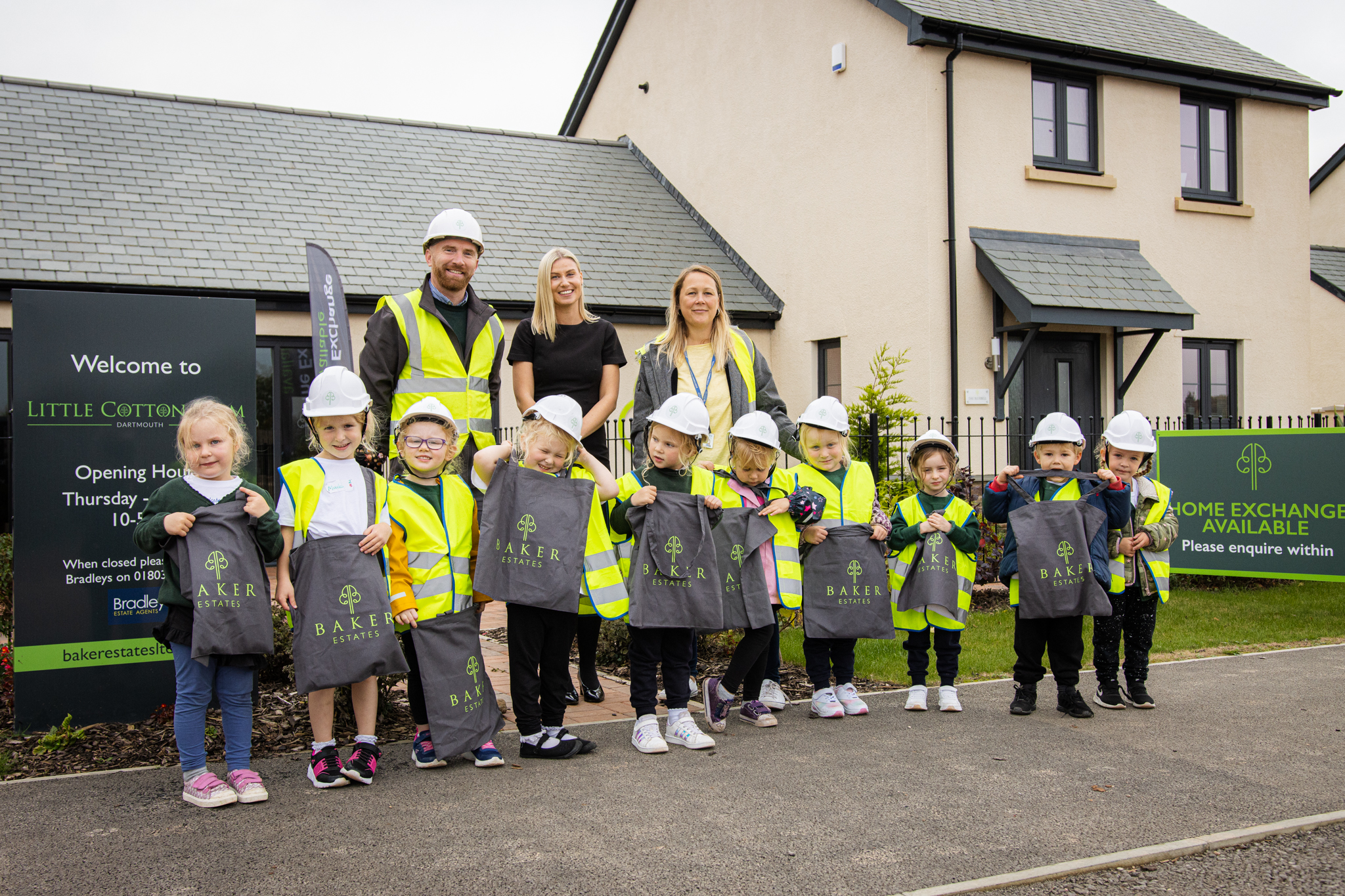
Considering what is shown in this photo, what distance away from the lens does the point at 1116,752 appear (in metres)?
4.79

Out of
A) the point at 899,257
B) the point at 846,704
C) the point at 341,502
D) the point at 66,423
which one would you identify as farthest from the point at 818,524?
the point at 899,257

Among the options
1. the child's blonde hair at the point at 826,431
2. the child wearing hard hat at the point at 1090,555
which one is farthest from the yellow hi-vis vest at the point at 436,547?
the child wearing hard hat at the point at 1090,555

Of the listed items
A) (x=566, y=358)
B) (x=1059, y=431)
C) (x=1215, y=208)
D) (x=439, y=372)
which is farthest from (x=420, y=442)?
(x=1215, y=208)

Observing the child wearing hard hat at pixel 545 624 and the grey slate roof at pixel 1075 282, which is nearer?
the child wearing hard hat at pixel 545 624

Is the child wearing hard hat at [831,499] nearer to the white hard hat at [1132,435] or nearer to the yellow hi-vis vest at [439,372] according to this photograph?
the white hard hat at [1132,435]

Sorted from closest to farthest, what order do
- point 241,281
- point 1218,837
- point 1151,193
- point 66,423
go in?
point 1218,837, point 66,423, point 241,281, point 1151,193

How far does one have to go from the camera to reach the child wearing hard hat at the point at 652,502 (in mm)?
4852

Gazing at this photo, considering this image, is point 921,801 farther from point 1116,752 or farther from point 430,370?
point 430,370

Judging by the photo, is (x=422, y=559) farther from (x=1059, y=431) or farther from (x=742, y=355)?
(x=1059, y=431)

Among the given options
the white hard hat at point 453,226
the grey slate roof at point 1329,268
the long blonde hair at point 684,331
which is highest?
the grey slate roof at point 1329,268

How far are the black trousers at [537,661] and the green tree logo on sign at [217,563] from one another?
1201mm

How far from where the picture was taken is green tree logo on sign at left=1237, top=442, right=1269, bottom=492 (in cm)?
946

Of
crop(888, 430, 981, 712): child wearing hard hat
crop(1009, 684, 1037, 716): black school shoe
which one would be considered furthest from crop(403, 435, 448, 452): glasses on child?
crop(1009, 684, 1037, 716): black school shoe

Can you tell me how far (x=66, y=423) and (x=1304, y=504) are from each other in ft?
30.8
